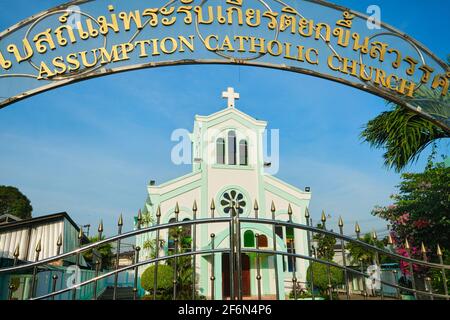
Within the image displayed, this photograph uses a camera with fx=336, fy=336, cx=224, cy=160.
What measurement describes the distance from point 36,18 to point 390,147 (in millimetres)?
5709

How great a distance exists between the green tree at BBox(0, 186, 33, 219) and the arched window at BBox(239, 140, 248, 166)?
1432 centimetres

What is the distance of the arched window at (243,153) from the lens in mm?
16938

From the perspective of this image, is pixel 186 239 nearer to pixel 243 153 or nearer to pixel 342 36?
pixel 243 153

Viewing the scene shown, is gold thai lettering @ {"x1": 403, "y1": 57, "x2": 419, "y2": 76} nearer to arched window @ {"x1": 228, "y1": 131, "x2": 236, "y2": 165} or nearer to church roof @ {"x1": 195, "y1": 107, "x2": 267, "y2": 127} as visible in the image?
arched window @ {"x1": 228, "y1": 131, "x2": 236, "y2": 165}

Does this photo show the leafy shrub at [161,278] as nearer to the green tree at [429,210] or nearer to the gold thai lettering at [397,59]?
the green tree at [429,210]

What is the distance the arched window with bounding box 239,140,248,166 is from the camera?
667 inches

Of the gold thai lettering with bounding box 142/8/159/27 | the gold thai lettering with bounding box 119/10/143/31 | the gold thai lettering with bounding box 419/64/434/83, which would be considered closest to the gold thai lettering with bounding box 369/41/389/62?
the gold thai lettering with bounding box 419/64/434/83

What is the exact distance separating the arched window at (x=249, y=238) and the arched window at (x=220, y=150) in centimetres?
396

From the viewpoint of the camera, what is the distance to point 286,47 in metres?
4.60

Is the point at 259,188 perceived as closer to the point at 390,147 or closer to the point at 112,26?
the point at 390,147

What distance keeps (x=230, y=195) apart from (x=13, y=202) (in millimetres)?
15636

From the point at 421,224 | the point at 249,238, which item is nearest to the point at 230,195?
the point at 249,238
